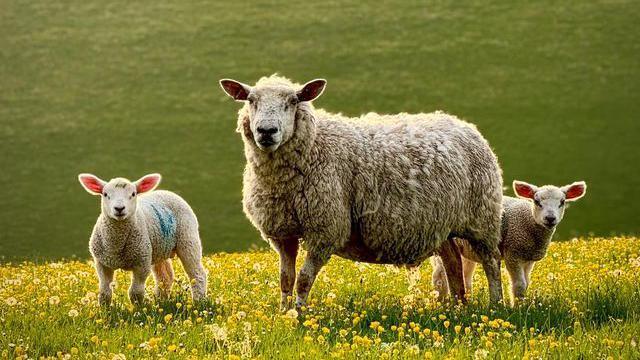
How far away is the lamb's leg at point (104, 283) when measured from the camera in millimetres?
8930

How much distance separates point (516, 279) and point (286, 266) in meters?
2.74

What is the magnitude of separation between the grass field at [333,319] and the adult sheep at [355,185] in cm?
58

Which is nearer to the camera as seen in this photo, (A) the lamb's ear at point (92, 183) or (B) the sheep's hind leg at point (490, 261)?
(A) the lamb's ear at point (92, 183)

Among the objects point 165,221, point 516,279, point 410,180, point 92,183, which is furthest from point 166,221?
point 516,279

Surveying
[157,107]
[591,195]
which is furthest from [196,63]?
[591,195]

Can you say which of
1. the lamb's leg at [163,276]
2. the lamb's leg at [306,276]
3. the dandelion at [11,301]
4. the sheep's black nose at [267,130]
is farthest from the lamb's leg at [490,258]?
the dandelion at [11,301]

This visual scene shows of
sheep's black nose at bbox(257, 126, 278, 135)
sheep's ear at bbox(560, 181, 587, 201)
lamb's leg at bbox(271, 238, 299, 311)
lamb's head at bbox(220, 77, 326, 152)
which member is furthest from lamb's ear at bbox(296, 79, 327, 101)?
sheep's ear at bbox(560, 181, 587, 201)

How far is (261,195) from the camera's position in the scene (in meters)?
8.73

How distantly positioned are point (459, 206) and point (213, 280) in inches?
136

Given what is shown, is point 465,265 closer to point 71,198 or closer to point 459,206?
point 459,206

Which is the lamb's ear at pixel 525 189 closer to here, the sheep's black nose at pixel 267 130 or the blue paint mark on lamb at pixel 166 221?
the sheep's black nose at pixel 267 130

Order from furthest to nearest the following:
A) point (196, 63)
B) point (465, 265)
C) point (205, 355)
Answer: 1. point (196, 63)
2. point (465, 265)
3. point (205, 355)

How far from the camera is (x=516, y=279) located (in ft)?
32.4

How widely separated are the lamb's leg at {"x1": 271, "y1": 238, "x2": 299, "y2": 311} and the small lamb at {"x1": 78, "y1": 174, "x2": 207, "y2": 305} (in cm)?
109
